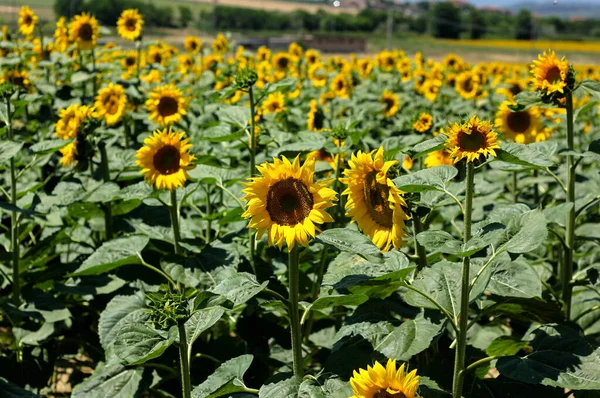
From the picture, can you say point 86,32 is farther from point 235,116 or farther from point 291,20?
point 291,20

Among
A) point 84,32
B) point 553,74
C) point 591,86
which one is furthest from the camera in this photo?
point 84,32

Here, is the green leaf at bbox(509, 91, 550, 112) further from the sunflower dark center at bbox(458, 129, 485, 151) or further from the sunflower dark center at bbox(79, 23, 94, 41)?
the sunflower dark center at bbox(79, 23, 94, 41)

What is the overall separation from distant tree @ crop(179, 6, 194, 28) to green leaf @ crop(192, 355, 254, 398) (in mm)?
9998

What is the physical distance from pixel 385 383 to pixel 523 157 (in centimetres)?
81

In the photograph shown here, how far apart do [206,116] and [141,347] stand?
2957mm

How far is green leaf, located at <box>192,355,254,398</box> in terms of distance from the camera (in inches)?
80.6

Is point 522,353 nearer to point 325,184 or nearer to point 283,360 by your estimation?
point 283,360

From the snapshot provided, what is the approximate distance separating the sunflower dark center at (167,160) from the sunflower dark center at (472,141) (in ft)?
4.02

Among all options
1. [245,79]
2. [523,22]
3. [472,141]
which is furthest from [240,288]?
[523,22]

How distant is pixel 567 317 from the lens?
2.79 m

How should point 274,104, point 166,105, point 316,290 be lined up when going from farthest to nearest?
point 274,104 < point 166,105 < point 316,290

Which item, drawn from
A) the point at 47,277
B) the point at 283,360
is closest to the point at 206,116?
the point at 47,277

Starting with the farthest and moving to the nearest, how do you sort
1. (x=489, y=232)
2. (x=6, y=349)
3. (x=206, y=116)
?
(x=206, y=116) < (x=6, y=349) < (x=489, y=232)

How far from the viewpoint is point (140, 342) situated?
6.64 ft
